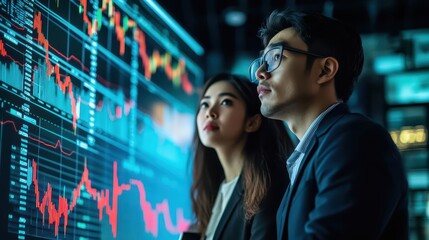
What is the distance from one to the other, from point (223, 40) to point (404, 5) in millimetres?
1264

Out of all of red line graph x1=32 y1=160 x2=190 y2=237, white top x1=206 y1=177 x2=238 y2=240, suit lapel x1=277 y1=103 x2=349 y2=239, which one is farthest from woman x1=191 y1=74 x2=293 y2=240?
suit lapel x1=277 y1=103 x2=349 y2=239

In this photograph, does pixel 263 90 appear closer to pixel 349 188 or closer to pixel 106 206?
pixel 349 188

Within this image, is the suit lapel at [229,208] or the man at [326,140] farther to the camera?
the suit lapel at [229,208]

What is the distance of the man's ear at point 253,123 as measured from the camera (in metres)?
2.68

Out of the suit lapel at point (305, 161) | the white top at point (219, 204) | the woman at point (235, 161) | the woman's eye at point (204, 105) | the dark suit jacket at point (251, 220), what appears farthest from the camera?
the woman's eye at point (204, 105)

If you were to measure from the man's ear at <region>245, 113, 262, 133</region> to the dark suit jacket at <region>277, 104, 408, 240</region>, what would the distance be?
0.90 meters

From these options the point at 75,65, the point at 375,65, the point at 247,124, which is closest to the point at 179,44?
the point at 247,124

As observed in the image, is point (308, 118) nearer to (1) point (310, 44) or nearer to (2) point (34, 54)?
(1) point (310, 44)

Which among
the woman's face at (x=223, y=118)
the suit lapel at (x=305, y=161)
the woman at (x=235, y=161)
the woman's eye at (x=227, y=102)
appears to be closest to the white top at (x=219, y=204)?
the woman at (x=235, y=161)

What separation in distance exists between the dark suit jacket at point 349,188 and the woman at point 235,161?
0.67m

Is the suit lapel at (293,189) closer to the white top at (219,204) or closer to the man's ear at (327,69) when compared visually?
the man's ear at (327,69)

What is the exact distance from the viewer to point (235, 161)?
2678 mm

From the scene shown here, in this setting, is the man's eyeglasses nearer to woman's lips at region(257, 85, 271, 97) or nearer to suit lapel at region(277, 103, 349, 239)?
woman's lips at region(257, 85, 271, 97)

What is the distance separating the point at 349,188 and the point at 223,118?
117cm
